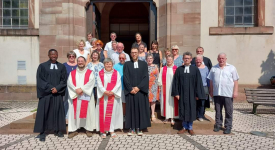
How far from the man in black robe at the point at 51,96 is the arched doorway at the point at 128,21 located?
1034cm

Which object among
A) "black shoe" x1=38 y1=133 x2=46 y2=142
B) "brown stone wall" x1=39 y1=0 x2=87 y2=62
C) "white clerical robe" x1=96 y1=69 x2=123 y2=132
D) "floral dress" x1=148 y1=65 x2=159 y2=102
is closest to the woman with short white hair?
"floral dress" x1=148 y1=65 x2=159 y2=102

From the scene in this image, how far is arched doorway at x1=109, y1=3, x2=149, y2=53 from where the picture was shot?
15633 mm

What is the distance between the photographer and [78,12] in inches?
399

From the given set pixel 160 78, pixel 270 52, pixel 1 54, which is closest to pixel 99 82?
pixel 160 78

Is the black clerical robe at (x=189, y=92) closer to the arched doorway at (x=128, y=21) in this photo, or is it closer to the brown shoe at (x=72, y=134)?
the brown shoe at (x=72, y=134)

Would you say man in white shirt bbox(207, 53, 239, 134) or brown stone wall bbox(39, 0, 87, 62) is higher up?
brown stone wall bbox(39, 0, 87, 62)

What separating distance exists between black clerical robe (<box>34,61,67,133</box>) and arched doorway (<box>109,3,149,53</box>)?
10.4 metres

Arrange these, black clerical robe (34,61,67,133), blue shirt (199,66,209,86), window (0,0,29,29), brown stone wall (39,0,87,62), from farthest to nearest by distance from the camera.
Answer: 1. window (0,0,29,29)
2. brown stone wall (39,0,87,62)
3. blue shirt (199,66,209,86)
4. black clerical robe (34,61,67,133)

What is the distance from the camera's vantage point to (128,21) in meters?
15.7

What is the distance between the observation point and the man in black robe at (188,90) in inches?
226

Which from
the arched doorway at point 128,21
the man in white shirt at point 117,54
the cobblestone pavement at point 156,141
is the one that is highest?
the arched doorway at point 128,21

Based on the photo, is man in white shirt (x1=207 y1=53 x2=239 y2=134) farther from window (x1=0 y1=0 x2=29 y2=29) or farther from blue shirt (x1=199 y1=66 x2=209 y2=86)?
window (x1=0 y1=0 x2=29 y2=29)

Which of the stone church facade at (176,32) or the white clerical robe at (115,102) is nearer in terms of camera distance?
the white clerical robe at (115,102)

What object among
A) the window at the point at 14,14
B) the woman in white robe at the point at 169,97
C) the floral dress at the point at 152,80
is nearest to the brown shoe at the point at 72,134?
the floral dress at the point at 152,80
